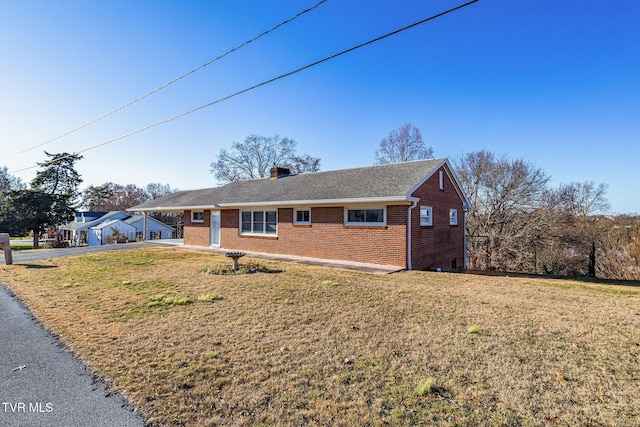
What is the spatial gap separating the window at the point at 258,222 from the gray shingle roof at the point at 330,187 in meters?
0.89

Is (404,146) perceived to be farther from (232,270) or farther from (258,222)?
(232,270)

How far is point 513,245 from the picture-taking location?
2028 centimetres

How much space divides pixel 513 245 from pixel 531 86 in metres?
10.7

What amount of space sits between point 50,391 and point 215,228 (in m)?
15.5

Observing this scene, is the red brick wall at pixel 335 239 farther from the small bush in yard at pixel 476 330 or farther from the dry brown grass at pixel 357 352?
the small bush in yard at pixel 476 330

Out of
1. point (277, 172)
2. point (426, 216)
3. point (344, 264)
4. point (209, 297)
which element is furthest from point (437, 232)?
point (209, 297)

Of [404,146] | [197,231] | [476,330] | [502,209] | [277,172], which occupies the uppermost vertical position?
[404,146]

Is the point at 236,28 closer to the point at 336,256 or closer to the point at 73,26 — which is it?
the point at 73,26

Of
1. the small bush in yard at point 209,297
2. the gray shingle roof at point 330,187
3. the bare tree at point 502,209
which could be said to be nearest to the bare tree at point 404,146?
the bare tree at point 502,209

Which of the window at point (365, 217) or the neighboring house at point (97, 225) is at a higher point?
the window at point (365, 217)

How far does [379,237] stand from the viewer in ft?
37.8

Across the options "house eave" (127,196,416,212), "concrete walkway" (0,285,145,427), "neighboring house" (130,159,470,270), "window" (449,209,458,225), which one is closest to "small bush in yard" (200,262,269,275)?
"neighboring house" (130,159,470,270)

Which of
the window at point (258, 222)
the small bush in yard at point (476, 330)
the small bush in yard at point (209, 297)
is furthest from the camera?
the window at point (258, 222)

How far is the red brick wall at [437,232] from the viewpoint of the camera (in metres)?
11.6
